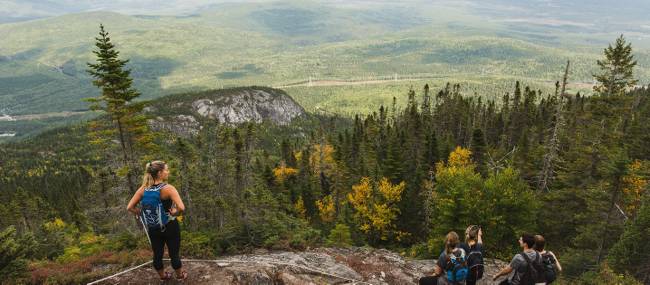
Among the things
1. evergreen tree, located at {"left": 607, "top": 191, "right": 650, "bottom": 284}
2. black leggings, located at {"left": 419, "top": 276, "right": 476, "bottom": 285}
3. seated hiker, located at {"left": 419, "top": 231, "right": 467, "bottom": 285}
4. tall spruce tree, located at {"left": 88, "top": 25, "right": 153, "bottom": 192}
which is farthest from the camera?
tall spruce tree, located at {"left": 88, "top": 25, "right": 153, "bottom": 192}

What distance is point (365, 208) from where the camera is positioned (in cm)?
4669

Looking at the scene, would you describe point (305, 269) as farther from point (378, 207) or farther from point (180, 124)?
point (180, 124)

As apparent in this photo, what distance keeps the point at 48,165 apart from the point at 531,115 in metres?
174

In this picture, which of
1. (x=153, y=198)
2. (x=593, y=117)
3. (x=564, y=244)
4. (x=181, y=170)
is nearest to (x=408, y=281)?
(x=153, y=198)

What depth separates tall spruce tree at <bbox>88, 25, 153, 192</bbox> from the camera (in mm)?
22938

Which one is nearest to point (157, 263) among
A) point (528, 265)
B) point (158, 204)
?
point (158, 204)

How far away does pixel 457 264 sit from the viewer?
35.2 ft

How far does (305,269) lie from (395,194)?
3509cm

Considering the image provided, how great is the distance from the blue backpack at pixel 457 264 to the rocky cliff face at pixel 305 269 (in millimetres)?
4782

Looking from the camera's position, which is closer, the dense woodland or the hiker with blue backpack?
the hiker with blue backpack

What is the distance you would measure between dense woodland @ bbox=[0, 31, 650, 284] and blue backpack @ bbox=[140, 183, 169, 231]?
15.9ft

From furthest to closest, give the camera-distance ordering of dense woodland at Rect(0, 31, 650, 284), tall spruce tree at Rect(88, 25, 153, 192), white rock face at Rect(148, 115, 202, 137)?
white rock face at Rect(148, 115, 202, 137)
tall spruce tree at Rect(88, 25, 153, 192)
dense woodland at Rect(0, 31, 650, 284)

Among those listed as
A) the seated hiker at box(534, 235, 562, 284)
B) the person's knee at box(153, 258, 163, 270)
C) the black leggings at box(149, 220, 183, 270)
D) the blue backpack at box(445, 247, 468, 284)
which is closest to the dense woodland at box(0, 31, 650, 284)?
the person's knee at box(153, 258, 163, 270)

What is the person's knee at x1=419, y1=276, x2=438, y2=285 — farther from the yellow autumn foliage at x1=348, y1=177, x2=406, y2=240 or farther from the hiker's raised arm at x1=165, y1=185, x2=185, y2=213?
the yellow autumn foliage at x1=348, y1=177, x2=406, y2=240
